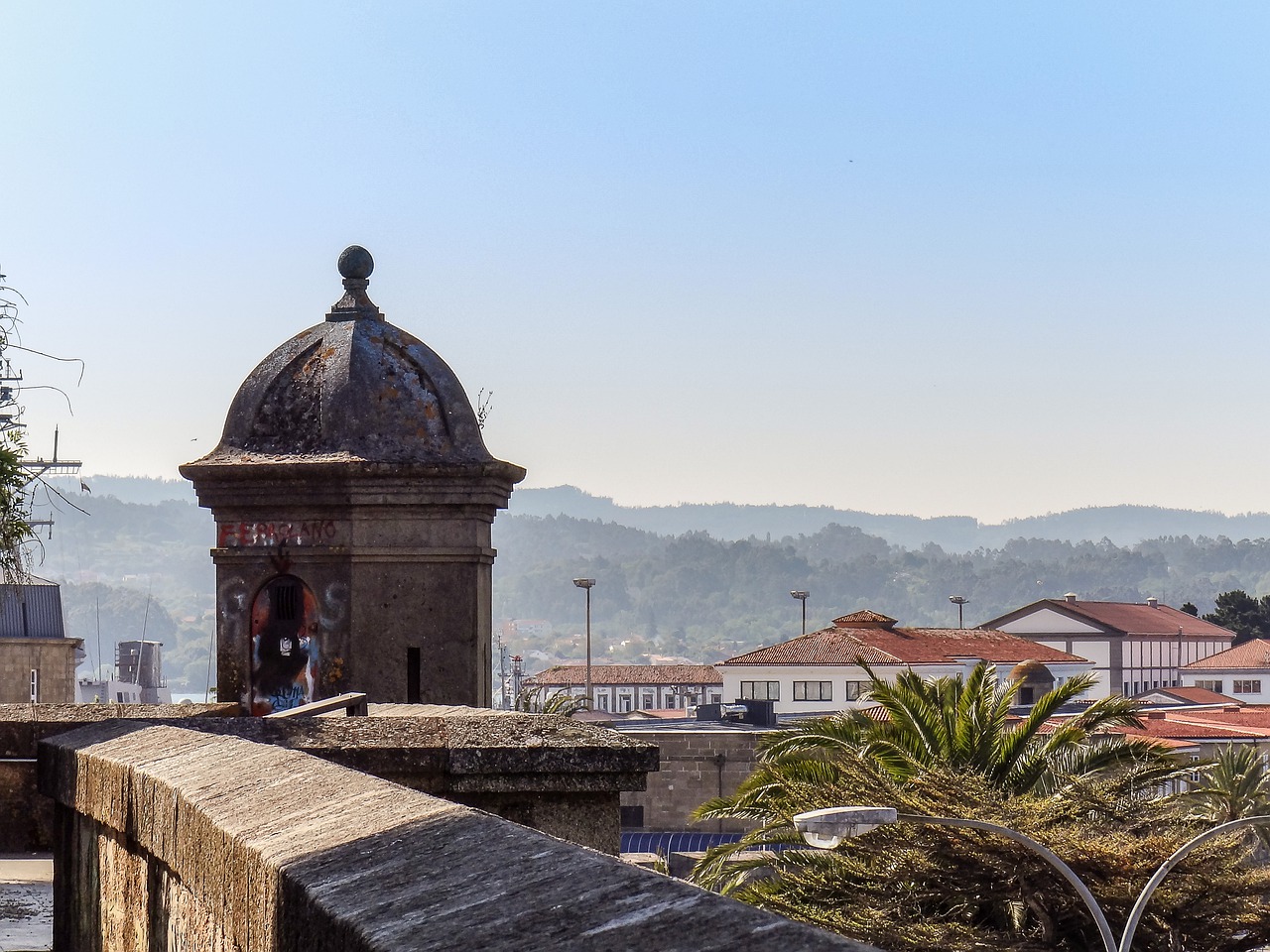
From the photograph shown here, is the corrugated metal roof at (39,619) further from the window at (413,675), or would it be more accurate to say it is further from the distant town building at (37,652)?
the window at (413,675)

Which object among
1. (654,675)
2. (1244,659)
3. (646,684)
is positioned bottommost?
(646,684)

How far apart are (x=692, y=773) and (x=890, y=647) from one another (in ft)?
125

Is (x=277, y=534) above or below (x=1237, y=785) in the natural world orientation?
above

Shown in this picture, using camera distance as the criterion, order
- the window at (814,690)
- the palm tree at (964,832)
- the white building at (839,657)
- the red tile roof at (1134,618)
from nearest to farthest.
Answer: the palm tree at (964,832) < the white building at (839,657) < the window at (814,690) < the red tile roof at (1134,618)

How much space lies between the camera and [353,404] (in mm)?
11414

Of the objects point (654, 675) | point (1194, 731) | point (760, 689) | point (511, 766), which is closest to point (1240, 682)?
point (760, 689)

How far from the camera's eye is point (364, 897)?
2.29m

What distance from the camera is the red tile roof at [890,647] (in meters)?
80.2

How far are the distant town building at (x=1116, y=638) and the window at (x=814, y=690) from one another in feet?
99.5

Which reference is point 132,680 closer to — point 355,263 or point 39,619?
point 39,619

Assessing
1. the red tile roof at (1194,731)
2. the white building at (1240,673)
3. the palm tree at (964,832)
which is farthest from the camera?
the white building at (1240,673)

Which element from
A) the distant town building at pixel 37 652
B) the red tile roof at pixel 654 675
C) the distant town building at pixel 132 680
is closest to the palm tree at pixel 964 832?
the distant town building at pixel 37 652

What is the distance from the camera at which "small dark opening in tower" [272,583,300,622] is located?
1122 centimetres

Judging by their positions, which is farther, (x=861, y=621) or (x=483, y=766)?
(x=861, y=621)
